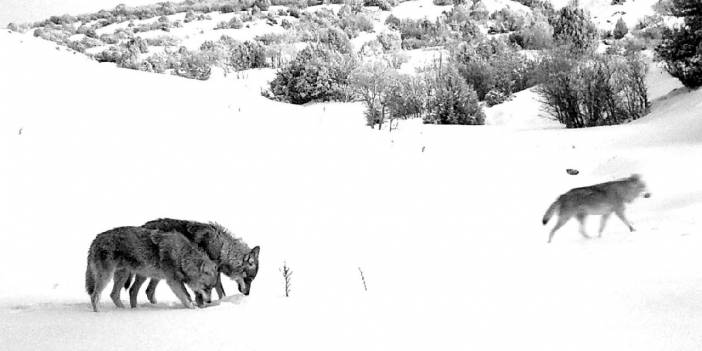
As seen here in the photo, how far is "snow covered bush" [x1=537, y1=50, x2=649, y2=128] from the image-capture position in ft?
51.2

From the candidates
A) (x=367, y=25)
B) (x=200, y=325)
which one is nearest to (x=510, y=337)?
(x=200, y=325)

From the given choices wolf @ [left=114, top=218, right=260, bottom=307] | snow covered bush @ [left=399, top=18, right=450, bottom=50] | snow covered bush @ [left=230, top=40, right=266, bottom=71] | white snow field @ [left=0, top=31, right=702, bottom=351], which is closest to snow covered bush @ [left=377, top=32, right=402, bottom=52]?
snow covered bush @ [left=399, top=18, right=450, bottom=50]

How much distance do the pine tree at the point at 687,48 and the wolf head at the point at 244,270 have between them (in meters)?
13.7

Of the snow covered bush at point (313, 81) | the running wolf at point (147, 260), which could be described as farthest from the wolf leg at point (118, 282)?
the snow covered bush at point (313, 81)

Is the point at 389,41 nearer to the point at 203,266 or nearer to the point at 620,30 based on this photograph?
the point at 620,30

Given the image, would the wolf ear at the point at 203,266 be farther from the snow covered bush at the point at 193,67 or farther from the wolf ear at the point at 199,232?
the snow covered bush at the point at 193,67

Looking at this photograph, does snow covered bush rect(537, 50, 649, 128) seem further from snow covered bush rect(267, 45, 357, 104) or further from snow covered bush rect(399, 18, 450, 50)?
snow covered bush rect(399, 18, 450, 50)

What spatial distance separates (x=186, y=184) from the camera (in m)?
8.38

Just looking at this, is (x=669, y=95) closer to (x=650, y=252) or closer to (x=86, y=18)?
(x=650, y=252)

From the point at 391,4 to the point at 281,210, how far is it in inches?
1514

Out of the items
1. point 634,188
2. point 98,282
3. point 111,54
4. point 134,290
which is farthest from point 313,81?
point 98,282

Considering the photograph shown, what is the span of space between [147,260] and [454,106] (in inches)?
572

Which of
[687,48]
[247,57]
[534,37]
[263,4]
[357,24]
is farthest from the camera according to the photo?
[263,4]

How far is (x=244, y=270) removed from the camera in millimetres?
4449
